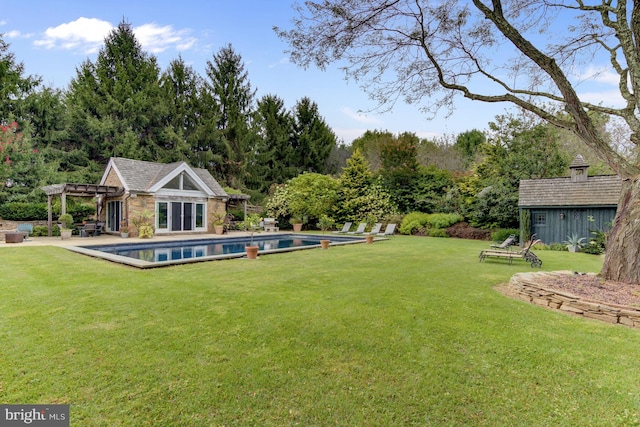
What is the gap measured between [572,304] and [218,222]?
18.3 metres

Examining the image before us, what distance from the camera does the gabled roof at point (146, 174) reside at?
58.4 ft

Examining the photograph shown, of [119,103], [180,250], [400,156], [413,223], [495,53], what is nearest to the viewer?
[495,53]

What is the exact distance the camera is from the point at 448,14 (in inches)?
291

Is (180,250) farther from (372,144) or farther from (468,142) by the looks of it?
(468,142)

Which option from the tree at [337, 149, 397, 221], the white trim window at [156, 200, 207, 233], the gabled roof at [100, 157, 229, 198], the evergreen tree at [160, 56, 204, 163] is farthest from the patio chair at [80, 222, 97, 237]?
the tree at [337, 149, 397, 221]

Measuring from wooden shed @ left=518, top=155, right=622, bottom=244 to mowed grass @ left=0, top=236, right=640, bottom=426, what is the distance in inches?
476

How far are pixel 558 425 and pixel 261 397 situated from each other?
2.31 m

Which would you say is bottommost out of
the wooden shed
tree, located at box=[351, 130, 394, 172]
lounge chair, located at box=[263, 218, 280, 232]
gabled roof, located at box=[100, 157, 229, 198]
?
lounge chair, located at box=[263, 218, 280, 232]

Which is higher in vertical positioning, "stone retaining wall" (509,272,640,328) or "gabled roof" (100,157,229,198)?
"gabled roof" (100,157,229,198)

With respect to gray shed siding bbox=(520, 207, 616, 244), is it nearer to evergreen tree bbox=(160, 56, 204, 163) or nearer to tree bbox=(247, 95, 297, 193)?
tree bbox=(247, 95, 297, 193)

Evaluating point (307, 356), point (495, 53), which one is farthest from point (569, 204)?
point (307, 356)

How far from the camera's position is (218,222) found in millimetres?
20359

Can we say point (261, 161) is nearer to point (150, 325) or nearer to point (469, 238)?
point (469, 238)

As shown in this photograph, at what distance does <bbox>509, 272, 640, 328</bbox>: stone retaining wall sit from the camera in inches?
187
